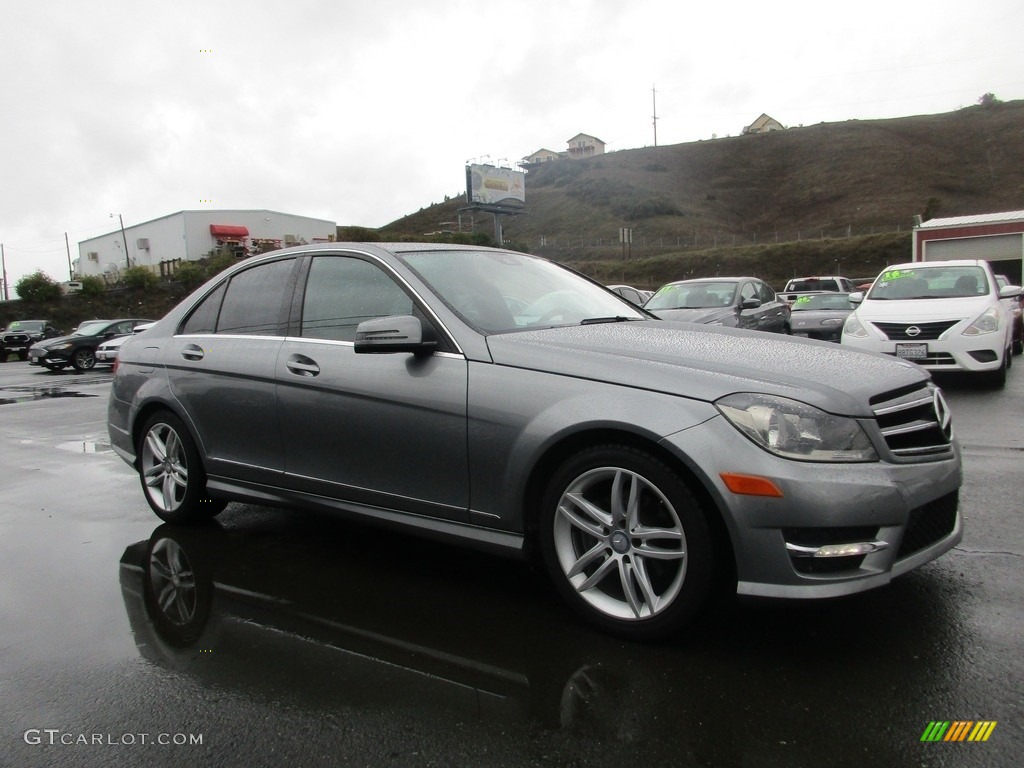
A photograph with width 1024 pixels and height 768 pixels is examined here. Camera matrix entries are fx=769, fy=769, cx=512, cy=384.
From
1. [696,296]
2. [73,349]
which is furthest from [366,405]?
[73,349]

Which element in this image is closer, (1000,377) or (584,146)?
(1000,377)

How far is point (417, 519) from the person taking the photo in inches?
135

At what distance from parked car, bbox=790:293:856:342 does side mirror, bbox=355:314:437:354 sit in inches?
484

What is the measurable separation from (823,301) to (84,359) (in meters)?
20.3

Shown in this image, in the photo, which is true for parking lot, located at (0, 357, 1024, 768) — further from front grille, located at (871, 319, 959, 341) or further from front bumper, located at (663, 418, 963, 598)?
front grille, located at (871, 319, 959, 341)

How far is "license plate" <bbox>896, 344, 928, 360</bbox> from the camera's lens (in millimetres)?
8836

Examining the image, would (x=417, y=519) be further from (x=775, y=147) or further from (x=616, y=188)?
(x=775, y=147)

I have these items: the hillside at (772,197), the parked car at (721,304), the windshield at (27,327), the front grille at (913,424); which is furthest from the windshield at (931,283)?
the hillside at (772,197)

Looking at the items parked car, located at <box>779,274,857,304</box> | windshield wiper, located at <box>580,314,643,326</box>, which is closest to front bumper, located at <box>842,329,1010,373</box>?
windshield wiper, located at <box>580,314,643,326</box>

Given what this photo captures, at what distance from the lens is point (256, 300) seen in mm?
4398

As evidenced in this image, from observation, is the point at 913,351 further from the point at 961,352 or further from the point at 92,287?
the point at 92,287

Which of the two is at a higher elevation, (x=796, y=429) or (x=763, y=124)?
(x=763, y=124)

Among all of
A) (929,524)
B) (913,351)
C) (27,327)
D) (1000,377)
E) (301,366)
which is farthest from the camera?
(27,327)

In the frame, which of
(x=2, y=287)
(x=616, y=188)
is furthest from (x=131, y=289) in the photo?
(x=616, y=188)
